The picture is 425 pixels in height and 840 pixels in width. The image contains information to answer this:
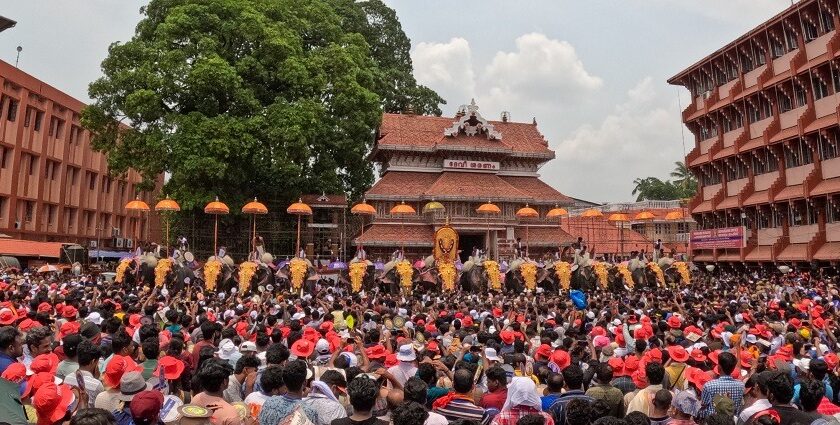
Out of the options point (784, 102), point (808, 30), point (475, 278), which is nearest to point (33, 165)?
point (475, 278)

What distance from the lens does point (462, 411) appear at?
5.15m

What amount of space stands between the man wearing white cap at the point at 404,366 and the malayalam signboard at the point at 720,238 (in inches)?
1197

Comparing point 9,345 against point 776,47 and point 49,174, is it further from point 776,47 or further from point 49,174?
point 49,174

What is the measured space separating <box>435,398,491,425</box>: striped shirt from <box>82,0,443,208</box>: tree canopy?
23884 millimetres

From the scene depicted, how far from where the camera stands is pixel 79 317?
32.8 ft

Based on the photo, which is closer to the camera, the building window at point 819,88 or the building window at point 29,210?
the building window at point 819,88

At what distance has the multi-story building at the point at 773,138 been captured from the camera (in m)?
28.2

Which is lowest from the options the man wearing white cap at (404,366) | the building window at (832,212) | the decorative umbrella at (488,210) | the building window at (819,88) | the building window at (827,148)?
the man wearing white cap at (404,366)

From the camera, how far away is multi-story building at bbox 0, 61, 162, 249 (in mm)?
34781

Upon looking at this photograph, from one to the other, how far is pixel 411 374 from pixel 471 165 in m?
32.9

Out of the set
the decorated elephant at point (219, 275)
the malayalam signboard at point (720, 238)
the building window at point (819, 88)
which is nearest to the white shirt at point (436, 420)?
the decorated elephant at point (219, 275)

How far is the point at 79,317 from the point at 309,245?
22.8m

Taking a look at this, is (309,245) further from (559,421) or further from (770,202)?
(559,421)

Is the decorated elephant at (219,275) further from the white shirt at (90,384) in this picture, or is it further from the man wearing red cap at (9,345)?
the white shirt at (90,384)
